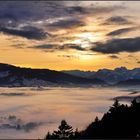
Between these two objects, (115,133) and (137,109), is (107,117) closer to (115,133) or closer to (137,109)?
(137,109)

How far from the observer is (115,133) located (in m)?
97.2

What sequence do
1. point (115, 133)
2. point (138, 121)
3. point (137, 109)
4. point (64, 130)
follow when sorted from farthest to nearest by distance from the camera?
point (64, 130)
point (137, 109)
point (138, 121)
point (115, 133)

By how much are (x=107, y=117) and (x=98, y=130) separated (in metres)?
16.2

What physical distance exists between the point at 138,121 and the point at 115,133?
9.85m

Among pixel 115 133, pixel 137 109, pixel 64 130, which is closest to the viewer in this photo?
pixel 115 133

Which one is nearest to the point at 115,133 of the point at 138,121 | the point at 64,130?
the point at 138,121

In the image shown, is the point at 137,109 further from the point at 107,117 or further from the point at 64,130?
the point at 64,130

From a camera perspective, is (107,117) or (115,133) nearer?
(115,133)

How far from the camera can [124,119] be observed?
110250mm

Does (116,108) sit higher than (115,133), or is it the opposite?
(116,108)

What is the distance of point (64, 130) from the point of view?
4951 inches

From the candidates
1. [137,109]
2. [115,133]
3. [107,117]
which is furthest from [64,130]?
[115,133]

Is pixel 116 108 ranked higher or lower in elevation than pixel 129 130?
higher

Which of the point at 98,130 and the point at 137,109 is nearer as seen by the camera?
the point at 98,130
